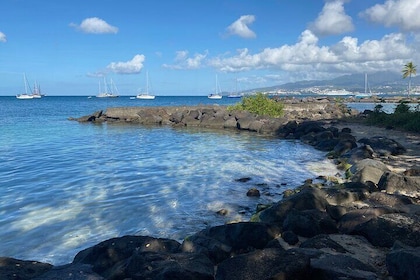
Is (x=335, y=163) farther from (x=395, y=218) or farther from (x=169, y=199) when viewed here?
(x=395, y=218)

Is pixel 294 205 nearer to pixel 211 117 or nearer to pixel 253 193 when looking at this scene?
pixel 253 193

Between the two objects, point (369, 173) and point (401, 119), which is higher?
point (401, 119)

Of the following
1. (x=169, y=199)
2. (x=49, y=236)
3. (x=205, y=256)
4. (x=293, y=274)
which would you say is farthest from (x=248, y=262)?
(x=169, y=199)

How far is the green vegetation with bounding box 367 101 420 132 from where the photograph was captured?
25.6 meters

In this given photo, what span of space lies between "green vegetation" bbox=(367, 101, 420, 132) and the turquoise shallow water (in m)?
8.55

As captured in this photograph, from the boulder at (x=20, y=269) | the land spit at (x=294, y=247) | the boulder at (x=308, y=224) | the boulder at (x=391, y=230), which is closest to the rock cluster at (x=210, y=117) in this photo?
the land spit at (x=294, y=247)

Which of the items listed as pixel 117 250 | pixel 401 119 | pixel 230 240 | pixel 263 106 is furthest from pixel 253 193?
pixel 263 106

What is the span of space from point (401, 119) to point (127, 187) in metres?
23.8

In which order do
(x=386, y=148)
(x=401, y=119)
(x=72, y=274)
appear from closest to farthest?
(x=72, y=274) → (x=386, y=148) → (x=401, y=119)

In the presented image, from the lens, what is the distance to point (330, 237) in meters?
6.52

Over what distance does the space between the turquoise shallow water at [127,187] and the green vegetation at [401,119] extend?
855 cm

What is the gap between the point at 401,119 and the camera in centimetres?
2827

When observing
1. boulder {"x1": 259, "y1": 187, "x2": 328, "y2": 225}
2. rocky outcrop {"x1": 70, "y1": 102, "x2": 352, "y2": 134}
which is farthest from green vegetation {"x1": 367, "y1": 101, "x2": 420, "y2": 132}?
boulder {"x1": 259, "y1": 187, "x2": 328, "y2": 225}

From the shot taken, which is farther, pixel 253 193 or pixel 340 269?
pixel 253 193
